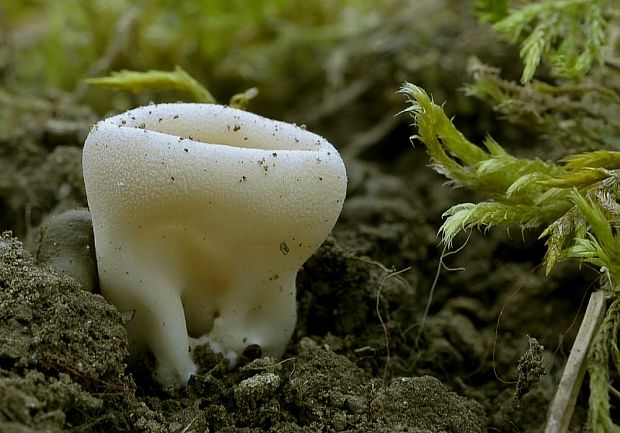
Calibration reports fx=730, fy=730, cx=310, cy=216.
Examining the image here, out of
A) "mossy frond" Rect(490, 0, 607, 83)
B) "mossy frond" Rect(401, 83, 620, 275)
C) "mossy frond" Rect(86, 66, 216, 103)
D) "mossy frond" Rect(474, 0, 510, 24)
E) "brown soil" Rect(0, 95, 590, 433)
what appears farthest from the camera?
"mossy frond" Rect(474, 0, 510, 24)

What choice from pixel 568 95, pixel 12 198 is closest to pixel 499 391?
pixel 568 95

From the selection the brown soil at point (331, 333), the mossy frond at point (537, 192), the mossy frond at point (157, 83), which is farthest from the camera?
the mossy frond at point (157, 83)

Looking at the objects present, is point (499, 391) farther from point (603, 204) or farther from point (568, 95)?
point (568, 95)

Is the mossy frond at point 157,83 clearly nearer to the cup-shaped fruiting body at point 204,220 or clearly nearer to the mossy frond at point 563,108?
the cup-shaped fruiting body at point 204,220

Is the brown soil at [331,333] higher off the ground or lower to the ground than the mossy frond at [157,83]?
lower

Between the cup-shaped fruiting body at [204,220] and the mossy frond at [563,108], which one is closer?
the cup-shaped fruiting body at [204,220]

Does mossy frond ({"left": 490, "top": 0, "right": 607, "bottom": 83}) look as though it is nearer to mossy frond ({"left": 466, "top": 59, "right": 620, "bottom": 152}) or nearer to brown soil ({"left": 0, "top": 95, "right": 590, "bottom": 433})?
mossy frond ({"left": 466, "top": 59, "right": 620, "bottom": 152})

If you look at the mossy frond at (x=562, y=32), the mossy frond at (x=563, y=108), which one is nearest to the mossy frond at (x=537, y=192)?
the mossy frond at (x=563, y=108)

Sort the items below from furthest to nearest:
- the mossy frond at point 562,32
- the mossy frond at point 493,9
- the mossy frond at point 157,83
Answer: the mossy frond at point 493,9
the mossy frond at point 157,83
the mossy frond at point 562,32

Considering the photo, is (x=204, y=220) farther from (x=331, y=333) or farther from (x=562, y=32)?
(x=562, y=32)

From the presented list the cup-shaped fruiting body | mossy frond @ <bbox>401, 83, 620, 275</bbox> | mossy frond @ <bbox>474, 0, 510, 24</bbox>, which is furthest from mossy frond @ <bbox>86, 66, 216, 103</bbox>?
mossy frond @ <bbox>474, 0, 510, 24</bbox>

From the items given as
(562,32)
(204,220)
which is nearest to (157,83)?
(204,220)
